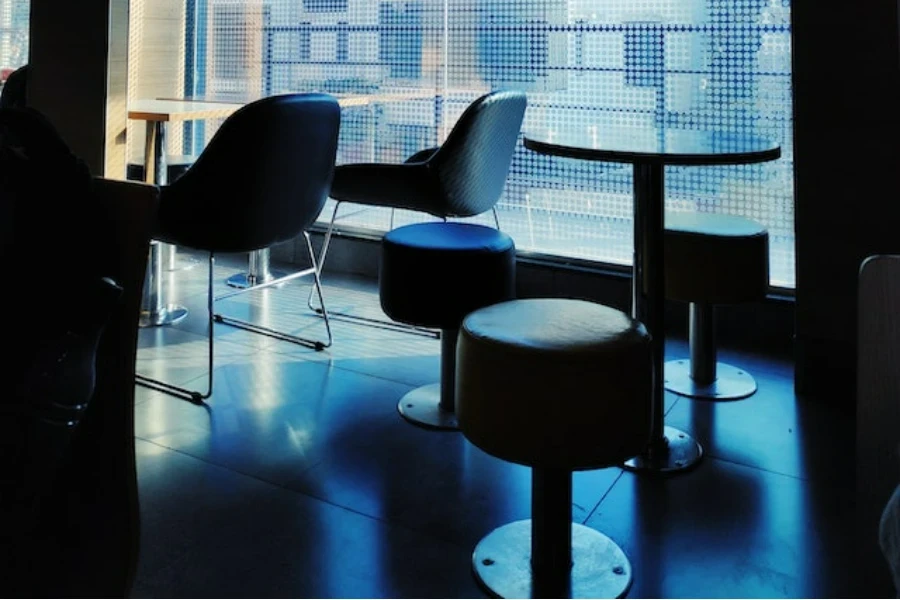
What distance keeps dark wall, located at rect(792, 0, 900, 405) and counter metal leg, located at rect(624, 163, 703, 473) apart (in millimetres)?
808

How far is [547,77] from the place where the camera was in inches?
149

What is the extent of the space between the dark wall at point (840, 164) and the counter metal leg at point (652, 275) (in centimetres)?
81

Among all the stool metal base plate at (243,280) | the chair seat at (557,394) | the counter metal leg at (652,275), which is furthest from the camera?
the stool metal base plate at (243,280)

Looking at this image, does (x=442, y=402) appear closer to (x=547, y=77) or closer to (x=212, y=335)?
(x=212, y=335)

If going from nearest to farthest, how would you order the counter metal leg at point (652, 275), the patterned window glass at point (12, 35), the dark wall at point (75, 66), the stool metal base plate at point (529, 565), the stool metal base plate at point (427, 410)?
the stool metal base plate at point (529, 565), the counter metal leg at point (652, 275), the stool metal base plate at point (427, 410), the dark wall at point (75, 66), the patterned window glass at point (12, 35)

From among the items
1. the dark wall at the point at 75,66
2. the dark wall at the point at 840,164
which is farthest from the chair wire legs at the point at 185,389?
the dark wall at the point at 840,164

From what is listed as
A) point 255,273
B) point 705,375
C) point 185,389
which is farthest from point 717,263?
point 255,273

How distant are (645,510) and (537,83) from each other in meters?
2.45

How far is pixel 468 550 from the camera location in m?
1.76

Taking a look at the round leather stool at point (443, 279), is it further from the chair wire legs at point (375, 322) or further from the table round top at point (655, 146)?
the chair wire legs at point (375, 322)

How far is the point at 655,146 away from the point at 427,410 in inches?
44.6

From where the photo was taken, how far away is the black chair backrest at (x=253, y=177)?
249 cm

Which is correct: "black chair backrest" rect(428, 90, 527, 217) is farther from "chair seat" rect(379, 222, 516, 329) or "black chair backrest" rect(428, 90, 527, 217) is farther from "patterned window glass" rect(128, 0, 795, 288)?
"chair seat" rect(379, 222, 516, 329)

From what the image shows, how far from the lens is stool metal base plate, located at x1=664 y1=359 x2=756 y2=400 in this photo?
2.76m
